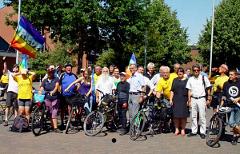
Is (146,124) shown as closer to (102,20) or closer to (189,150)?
(189,150)

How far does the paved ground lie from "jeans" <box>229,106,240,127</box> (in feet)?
1.76

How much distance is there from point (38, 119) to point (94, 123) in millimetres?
1475

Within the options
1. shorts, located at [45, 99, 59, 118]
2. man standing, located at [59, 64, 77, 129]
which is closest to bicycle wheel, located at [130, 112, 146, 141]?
man standing, located at [59, 64, 77, 129]

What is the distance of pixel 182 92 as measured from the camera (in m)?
11.9

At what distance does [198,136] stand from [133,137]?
6.34 feet

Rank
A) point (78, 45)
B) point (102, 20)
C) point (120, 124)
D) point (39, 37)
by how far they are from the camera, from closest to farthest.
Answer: point (120, 124), point (39, 37), point (102, 20), point (78, 45)

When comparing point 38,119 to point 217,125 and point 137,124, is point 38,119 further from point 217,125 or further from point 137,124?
point 217,125

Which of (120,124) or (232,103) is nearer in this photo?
(232,103)

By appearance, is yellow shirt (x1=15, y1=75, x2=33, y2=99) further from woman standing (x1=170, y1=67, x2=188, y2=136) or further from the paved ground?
woman standing (x1=170, y1=67, x2=188, y2=136)

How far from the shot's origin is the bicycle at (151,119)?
11234 mm

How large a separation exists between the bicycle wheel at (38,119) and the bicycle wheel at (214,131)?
4273mm

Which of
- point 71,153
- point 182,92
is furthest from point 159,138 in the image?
point 71,153

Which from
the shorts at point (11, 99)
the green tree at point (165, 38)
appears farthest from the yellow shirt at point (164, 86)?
the green tree at point (165, 38)

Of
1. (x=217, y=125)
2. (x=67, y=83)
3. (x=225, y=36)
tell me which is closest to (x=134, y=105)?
(x=67, y=83)
